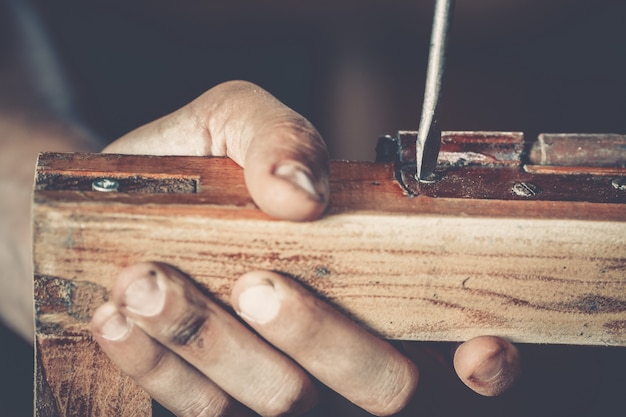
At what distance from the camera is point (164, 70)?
1.68 metres

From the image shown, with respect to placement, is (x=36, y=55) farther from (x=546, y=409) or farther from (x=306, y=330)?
(x=546, y=409)

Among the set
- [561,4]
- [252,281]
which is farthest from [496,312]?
[561,4]

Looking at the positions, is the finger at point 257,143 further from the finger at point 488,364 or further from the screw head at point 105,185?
the finger at point 488,364

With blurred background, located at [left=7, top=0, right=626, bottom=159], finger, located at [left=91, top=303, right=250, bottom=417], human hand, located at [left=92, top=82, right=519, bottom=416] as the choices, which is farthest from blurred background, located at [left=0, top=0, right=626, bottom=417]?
finger, located at [left=91, top=303, right=250, bottom=417]

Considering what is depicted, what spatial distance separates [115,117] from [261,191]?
1335mm

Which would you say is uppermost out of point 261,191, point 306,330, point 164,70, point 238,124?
point 164,70

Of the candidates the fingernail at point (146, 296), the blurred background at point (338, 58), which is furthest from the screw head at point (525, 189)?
the blurred background at point (338, 58)

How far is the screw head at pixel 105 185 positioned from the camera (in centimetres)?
58

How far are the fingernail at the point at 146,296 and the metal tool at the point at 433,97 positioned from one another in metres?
0.32

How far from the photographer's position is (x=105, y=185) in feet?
1.93

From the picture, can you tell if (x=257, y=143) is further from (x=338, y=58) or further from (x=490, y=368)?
(x=338, y=58)

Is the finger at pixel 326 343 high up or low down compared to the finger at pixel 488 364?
down

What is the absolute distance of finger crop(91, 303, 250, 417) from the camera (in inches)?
24.4

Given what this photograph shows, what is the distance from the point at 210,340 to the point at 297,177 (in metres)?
0.23
